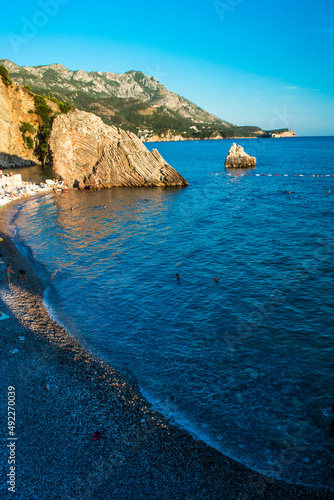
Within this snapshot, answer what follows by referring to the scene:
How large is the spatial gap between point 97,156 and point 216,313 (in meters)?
56.2

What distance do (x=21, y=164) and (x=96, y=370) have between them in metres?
95.8

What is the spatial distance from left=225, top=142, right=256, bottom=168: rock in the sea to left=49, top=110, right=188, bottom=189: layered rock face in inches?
1636

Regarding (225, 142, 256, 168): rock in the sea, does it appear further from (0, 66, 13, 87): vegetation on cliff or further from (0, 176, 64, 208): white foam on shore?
(0, 66, 13, 87): vegetation on cliff

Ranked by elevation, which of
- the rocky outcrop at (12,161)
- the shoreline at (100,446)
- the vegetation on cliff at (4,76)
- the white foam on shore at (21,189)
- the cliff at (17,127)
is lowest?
the shoreline at (100,446)

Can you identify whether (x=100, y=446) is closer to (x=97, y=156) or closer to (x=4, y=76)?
(x=97, y=156)

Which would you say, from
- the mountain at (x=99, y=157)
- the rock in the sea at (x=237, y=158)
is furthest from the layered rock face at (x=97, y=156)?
the rock in the sea at (x=237, y=158)

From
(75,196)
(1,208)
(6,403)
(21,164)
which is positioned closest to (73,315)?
(6,403)

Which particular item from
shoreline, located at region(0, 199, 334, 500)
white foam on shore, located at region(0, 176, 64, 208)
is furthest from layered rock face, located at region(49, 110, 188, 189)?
shoreline, located at region(0, 199, 334, 500)

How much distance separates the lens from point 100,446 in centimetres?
1132

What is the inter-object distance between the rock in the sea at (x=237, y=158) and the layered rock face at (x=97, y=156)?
41.5 m

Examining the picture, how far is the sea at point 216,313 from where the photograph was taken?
12727 millimetres

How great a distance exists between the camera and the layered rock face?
6619 cm

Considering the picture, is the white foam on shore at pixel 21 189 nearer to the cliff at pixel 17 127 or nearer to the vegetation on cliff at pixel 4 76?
the cliff at pixel 17 127

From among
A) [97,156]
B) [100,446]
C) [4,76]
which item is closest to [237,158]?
[97,156]
